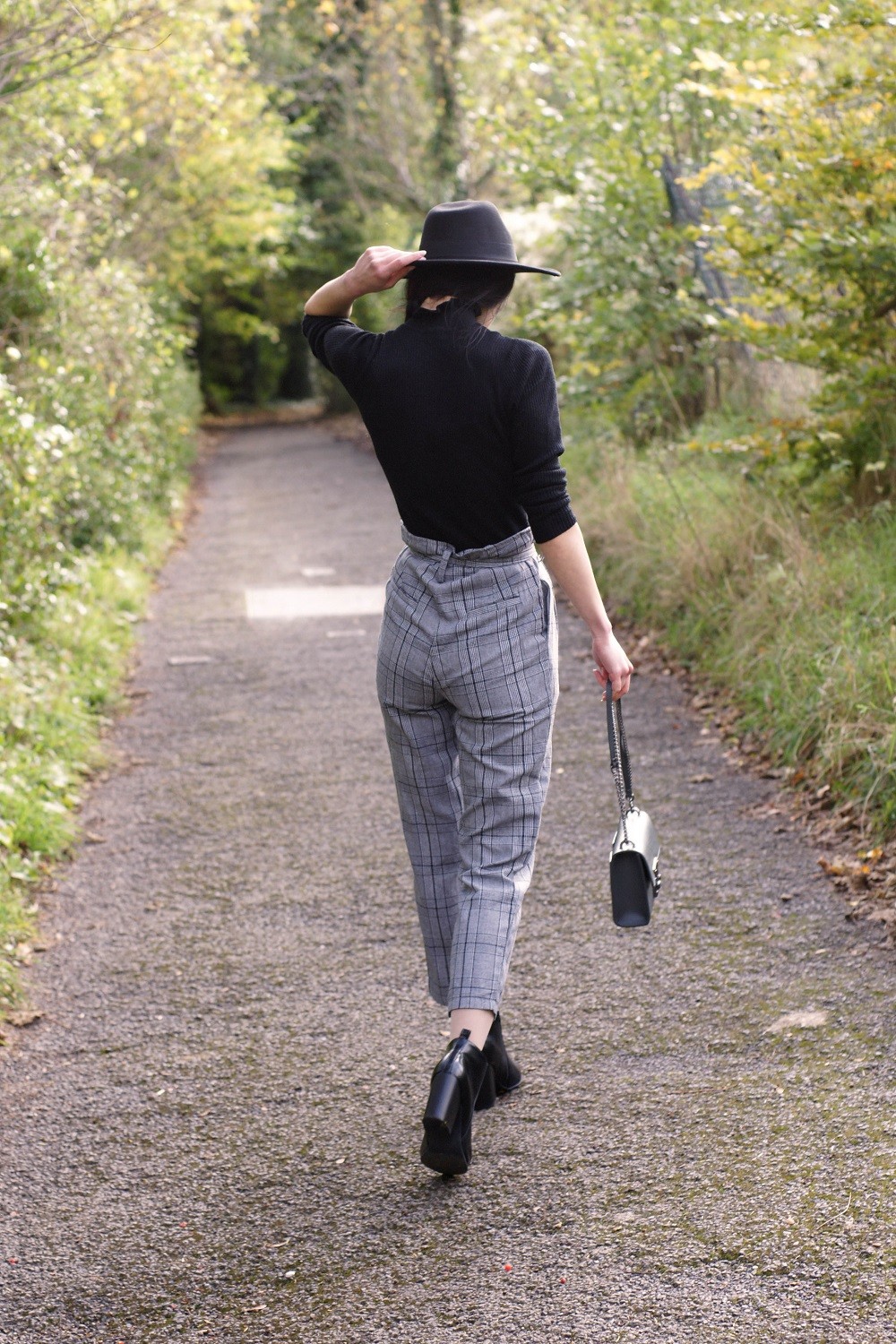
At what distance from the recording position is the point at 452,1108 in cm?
293

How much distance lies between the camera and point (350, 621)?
32.3 feet

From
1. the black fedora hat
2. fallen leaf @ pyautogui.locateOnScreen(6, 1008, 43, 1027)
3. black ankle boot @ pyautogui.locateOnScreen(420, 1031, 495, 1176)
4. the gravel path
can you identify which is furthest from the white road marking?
black ankle boot @ pyautogui.locateOnScreen(420, 1031, 495, 1176)

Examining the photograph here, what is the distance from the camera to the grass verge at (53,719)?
510cm

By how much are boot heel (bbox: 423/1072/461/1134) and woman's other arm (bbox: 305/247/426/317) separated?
169 centimetres

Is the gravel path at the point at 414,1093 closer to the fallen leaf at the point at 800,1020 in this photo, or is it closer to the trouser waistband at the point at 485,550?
the fallen leaf at the point at 800,1020

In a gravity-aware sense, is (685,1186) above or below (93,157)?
below

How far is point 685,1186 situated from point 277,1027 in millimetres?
1475

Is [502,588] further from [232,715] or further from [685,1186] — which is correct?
[232,715]

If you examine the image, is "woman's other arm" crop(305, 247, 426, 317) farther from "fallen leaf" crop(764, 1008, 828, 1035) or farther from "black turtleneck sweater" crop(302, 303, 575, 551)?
"fallen leaf" crop(764, 1008, 828, 1035)

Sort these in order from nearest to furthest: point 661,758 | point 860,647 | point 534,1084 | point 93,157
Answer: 1. point 534,1084
2. point 860,647
3. point 661,758
4. point 93,157

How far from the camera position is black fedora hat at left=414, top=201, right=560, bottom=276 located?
3.01 m

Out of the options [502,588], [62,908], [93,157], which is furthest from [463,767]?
[93,157]

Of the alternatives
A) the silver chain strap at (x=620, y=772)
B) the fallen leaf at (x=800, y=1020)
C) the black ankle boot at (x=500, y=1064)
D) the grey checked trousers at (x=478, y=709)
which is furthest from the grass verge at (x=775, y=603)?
the grey checked trousers at (x=478, y=709)

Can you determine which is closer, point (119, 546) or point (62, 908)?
point (62, 908)
